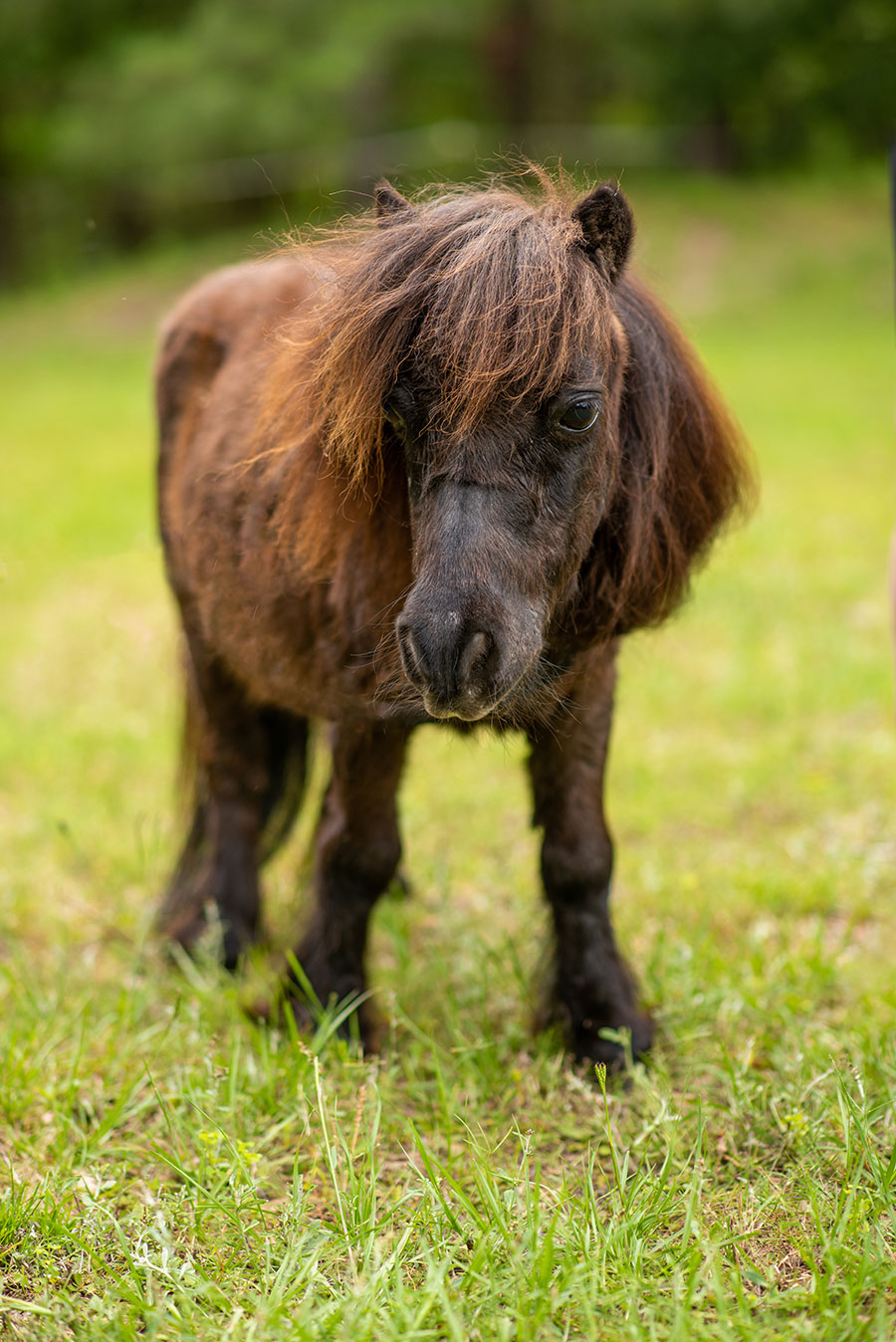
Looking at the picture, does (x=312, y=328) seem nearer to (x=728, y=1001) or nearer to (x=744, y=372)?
(x=728, y=1001)

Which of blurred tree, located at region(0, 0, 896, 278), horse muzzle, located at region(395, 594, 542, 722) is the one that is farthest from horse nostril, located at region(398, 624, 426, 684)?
blurred tree, located at region(0, 0, 896, 278)

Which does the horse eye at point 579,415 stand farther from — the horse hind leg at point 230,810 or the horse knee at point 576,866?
the horse hind leg at point 230,810

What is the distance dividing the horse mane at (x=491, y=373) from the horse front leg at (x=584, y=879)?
0.38 m

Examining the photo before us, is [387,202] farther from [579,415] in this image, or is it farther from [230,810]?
[230,810]

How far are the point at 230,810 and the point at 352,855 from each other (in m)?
0.92

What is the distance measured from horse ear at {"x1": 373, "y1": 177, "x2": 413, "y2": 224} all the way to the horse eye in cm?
61

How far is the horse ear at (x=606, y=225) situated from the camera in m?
2.23

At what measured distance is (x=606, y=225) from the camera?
2.27 metres

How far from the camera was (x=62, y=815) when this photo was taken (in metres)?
4.79

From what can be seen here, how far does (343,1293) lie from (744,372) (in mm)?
14579

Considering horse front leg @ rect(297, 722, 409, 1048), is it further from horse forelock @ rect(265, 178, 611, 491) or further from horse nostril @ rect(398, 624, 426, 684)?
horse forelock @ rect(265, 178, 611, 491)

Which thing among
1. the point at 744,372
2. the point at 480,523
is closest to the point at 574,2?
the point at 744,372

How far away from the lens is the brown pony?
2098mm

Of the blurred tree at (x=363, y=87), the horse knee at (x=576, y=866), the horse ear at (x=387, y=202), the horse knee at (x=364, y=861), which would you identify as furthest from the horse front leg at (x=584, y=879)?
the blurred tree at (x=363, y=87)
